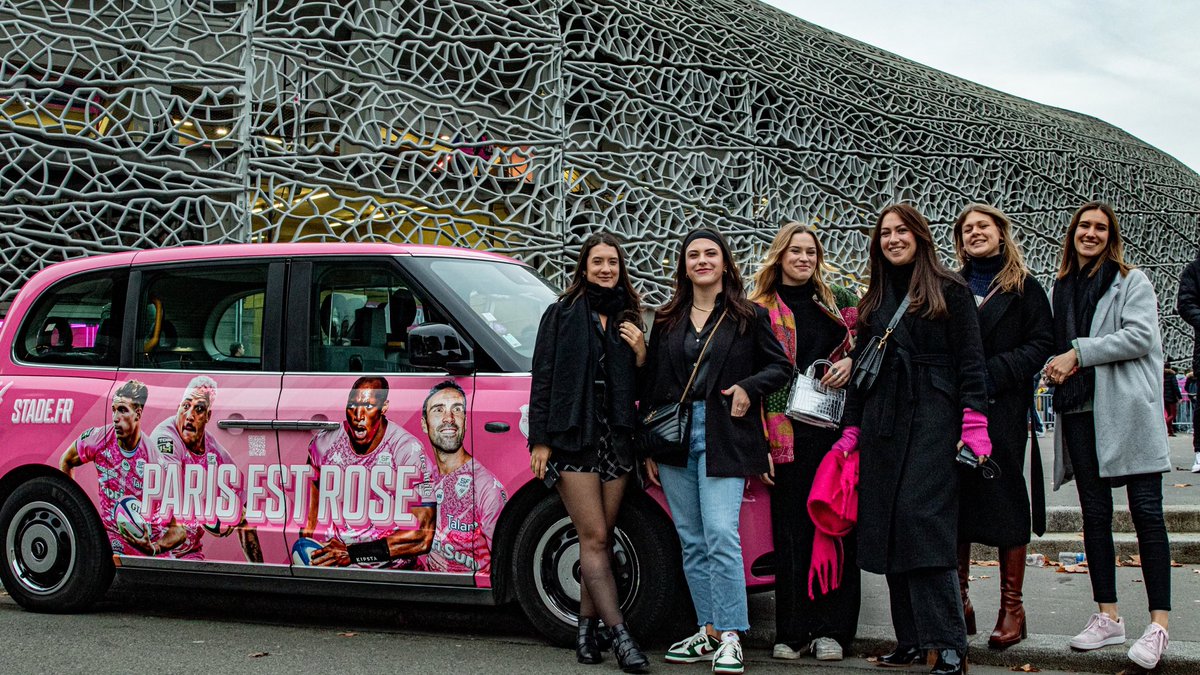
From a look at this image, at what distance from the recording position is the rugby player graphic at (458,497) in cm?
503

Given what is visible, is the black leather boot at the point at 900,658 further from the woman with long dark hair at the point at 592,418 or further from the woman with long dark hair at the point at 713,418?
the woman with long dark hair at the point at 592,418

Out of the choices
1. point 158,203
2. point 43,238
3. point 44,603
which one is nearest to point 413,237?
point 158,203

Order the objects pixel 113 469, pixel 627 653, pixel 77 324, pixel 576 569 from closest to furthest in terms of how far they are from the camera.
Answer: pixel 627 653
pixel 576 569
pixel 113 469
pixel 77 324

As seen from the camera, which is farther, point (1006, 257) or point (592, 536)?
point (1006, 257)

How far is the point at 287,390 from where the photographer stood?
212 inches

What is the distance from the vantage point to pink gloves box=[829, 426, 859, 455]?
472 centimetres

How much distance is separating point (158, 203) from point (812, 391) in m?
13.7

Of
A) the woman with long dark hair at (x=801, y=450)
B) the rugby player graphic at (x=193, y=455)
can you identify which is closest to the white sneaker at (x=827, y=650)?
the woman with long dark hair at (x=801, y=450)

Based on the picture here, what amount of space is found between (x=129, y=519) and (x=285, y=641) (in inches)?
44.5

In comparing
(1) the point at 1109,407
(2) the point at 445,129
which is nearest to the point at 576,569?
(1) the point at 1109,407

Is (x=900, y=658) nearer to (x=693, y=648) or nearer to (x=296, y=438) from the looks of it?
(x=693, y=648)

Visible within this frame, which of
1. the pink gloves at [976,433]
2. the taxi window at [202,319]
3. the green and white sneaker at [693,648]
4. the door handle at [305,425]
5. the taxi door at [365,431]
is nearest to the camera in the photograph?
the pink gloves at [976,433]

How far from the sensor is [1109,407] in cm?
473

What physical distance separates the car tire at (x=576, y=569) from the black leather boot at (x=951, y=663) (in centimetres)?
117
